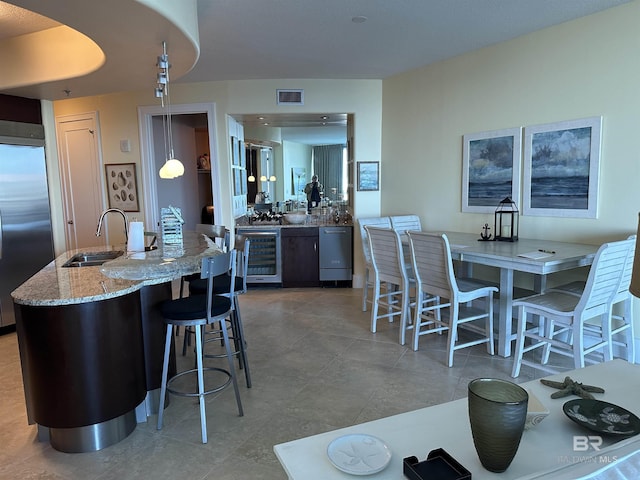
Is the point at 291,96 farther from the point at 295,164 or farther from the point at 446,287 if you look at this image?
the point at 295,164

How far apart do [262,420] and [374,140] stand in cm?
384

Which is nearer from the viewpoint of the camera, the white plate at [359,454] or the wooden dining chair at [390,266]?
the white plate at [359,454]

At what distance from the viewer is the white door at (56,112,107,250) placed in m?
5.43

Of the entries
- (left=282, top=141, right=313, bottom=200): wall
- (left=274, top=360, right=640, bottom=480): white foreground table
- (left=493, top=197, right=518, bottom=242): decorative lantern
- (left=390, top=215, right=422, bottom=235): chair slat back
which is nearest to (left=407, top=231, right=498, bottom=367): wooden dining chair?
(left=493, top=197, right=518, bottom=242): decorative lantern

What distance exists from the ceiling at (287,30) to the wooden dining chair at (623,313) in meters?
1.98

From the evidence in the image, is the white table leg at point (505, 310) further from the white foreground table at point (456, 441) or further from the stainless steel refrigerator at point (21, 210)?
the stainless steel refrigerator at point (21, 210)

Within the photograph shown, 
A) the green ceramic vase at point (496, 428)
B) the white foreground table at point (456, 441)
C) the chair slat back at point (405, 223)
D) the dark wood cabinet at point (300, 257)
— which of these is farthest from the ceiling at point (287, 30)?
the green ceramic vase at point (496, 428)

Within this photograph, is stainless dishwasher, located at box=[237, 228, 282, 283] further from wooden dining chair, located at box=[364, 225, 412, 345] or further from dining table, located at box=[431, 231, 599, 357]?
dining table, located at box=[431, 231, 599, 357]

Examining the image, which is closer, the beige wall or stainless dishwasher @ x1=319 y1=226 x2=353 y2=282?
the beige wall

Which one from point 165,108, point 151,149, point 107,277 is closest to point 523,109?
point 107,277

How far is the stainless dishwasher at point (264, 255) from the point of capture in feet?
17.6

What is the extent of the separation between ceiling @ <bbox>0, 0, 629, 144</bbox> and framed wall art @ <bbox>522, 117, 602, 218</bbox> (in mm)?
894

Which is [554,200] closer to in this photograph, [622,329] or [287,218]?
[622,329]

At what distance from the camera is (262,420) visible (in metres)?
2.43
